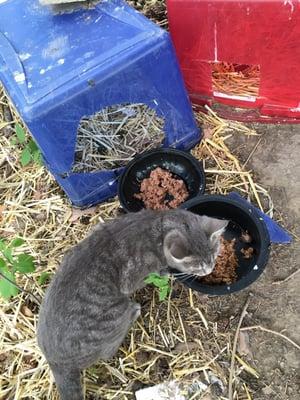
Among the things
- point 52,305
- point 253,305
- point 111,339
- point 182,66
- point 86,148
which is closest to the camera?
point 52,305

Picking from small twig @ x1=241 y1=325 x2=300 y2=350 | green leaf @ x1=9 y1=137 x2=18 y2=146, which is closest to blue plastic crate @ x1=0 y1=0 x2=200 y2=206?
green leaf @ x1=9 y1=137 x2=18 y2=146

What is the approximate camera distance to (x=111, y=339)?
288 centimetres

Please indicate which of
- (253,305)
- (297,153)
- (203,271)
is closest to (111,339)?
(203,271)

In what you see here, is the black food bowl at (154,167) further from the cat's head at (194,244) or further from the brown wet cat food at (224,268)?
the cat's head at (194,244)

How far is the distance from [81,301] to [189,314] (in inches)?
33.5

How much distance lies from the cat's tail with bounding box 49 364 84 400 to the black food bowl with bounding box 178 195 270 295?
84 cm

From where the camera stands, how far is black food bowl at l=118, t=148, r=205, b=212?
11.6 ft

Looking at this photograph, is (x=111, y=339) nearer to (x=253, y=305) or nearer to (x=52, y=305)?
(x=52, y=305)

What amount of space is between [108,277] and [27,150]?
156 centimetres

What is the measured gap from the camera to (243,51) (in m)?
3.45

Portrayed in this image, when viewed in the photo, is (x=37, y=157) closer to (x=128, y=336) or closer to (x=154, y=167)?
(x=154, y=167)

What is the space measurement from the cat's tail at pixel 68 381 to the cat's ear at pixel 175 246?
2.76ft

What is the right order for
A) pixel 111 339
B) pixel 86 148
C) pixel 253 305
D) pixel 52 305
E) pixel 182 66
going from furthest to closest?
1. pixel 182 66
2. pixel 86 148
3. pixel 253 305
4. pixel 111 339
5. pixel 52 305

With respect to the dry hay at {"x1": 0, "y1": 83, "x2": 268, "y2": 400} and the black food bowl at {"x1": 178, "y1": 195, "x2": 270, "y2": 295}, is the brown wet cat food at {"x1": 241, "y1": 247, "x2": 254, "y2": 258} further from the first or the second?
the dry hay at {"x1": 0, "y1": 83, "x2": 268, "y2": 400}
